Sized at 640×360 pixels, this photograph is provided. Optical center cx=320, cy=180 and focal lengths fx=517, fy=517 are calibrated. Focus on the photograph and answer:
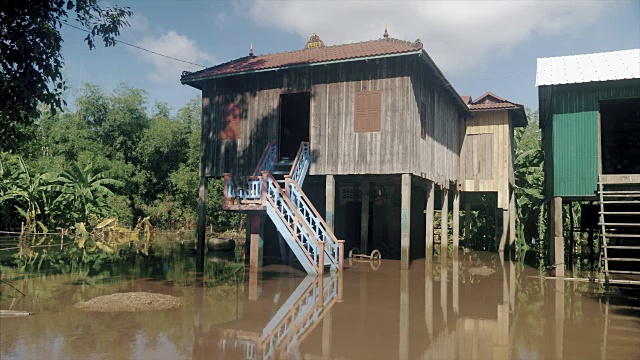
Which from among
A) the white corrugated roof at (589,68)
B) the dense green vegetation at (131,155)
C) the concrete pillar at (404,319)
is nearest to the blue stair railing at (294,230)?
the concrete pillar at (404,319)

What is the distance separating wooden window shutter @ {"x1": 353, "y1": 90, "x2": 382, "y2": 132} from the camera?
52.9 feet

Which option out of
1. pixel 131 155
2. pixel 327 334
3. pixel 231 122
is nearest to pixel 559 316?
pixel 327 334

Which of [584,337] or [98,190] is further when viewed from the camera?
[98,190]

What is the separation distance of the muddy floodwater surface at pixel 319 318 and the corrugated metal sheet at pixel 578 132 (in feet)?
8.99

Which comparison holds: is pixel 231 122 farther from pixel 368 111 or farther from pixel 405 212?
pixel 405 212

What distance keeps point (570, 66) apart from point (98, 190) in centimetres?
2466

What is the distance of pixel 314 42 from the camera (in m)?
20.6

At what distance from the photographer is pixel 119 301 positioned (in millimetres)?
9391

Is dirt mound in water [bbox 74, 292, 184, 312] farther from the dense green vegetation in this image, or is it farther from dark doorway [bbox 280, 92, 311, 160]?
the dense green vegetation

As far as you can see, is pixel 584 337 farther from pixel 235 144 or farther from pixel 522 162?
pixel 522 162

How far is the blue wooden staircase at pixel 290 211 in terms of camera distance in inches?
548

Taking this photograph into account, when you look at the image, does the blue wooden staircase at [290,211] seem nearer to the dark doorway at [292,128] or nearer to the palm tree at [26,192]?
the dark doorway at [292,128]

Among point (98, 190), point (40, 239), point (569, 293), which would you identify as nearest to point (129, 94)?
point (98, 190)

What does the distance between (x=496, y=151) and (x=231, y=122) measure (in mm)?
11523
